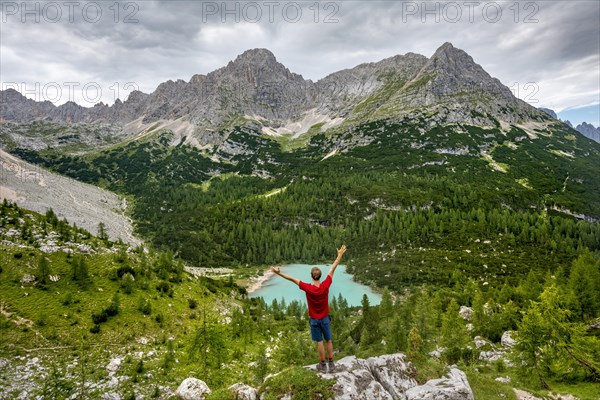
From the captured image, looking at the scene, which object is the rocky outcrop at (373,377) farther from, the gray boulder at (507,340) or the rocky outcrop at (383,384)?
the gray boulder at (507,340)

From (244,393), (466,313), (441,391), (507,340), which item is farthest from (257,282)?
(441,391)

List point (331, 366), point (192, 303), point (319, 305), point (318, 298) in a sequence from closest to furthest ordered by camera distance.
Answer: point (318, 298)
point (319, 305)
point (331, 366)
point (192, 303)

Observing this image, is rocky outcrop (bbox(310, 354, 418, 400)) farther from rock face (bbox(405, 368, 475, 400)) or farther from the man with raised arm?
the man with raised arm

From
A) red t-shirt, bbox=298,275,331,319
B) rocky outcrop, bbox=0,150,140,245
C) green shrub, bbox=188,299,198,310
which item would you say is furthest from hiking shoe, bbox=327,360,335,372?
rocky outcrop, bbox=0,150,140,245

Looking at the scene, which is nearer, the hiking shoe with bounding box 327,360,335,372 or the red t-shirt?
the red t-shirt

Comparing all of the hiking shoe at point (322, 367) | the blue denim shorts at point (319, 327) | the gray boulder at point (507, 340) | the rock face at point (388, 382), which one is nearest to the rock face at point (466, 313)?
the gray boulder at point (507, 340)

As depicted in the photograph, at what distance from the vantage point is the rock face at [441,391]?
45.7ft

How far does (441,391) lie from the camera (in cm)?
1399

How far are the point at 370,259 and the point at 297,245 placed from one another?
127 feet

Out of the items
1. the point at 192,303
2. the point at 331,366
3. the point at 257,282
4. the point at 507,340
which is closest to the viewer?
→ the point at 331,366

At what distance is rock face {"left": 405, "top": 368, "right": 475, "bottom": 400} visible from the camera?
13.9 meters

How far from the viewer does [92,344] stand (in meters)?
30.0

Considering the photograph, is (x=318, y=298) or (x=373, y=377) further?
(x=373, y=377)

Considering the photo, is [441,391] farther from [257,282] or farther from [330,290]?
[257,282]
